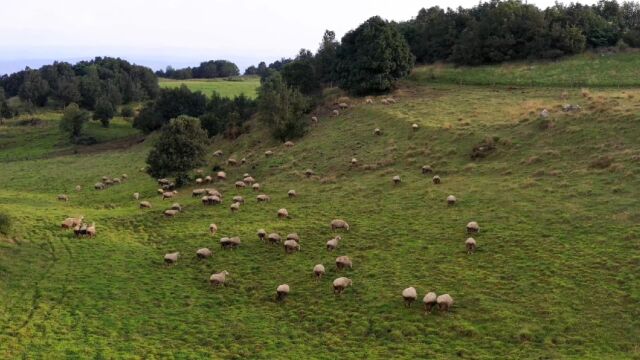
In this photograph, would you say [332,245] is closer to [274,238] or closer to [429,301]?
[274,238]

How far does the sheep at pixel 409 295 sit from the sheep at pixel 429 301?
0.67 m

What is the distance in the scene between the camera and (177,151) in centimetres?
5850

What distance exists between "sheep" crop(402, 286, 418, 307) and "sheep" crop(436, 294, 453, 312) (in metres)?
1.25

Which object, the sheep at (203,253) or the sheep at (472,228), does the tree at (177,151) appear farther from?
the sheep at (472,228)

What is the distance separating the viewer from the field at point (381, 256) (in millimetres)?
26375

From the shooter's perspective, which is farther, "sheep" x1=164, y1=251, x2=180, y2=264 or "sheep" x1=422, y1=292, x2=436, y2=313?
"sheep" x1=164, y1=251, x2=180, y2=264

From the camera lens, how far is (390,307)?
95.1 ft

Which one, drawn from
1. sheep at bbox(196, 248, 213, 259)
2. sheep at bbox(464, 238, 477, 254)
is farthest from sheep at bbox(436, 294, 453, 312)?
sheep at bbox(196, 248, 213, 259)

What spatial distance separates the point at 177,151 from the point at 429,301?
37.8m

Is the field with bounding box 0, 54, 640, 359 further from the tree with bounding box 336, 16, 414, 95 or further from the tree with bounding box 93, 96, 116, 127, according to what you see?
the tree with bounding box 93, 96, 116, 127

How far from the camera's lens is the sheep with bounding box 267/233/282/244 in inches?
1527

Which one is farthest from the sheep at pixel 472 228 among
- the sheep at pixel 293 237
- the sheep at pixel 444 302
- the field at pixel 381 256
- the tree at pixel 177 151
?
the tree at pixel 177 151

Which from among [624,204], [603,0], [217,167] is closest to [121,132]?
[217,167]

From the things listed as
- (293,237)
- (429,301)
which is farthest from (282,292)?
(429,301)
